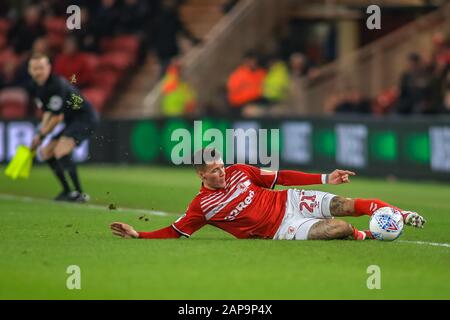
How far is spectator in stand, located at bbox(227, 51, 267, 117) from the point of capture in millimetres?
26797

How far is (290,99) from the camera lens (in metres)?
26.4

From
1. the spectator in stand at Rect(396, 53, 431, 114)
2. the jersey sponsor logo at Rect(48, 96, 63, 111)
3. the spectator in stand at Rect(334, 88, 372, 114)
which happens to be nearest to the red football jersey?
the jersey sponsor logo at Rect(48, 96, 63, 111)

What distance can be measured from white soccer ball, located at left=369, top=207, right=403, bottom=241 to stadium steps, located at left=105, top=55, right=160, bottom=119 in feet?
59.5

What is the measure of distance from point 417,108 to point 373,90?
2.80 m

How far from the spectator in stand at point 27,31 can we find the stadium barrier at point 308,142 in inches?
153

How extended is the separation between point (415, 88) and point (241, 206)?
1179cm

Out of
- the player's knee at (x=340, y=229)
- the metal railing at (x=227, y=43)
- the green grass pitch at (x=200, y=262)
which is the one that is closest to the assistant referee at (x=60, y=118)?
the green grass pitch at (x=200, y=262)

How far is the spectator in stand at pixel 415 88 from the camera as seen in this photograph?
23405mm

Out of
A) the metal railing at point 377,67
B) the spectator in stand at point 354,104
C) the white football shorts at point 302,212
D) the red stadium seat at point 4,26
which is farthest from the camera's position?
the red stadium seat at point 4,26

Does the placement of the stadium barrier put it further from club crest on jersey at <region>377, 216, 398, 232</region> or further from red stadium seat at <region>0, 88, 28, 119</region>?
club crest on jersey at <region>377, 216, 398, 232</region>

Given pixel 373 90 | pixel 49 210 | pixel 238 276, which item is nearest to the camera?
pixel 238 276

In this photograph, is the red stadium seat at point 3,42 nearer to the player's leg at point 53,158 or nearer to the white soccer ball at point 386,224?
the player's leg at point 53,158
